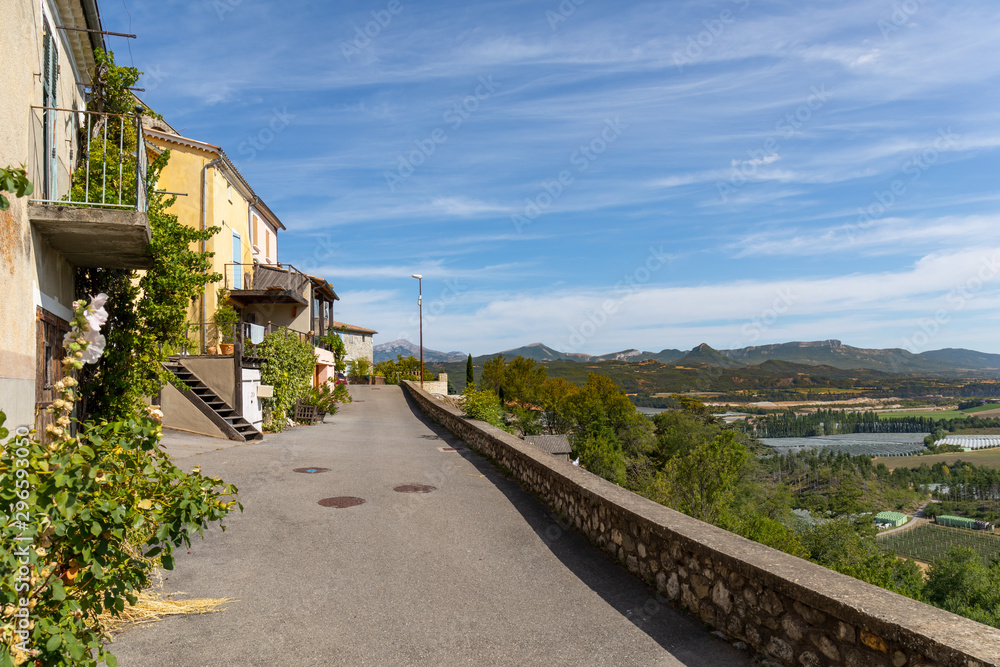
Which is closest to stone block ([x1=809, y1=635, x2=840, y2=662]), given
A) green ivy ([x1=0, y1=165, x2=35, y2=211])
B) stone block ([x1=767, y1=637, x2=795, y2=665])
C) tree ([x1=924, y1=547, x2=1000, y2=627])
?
stone block ([x1=767, y1=637, x2=795, y2=665])

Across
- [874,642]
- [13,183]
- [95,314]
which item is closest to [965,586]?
[874,642]

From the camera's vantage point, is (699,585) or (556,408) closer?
(699,585)

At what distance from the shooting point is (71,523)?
245 cm

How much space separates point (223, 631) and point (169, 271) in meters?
6.58

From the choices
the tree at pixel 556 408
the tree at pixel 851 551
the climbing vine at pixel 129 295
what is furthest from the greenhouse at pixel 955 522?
the climbing vine at pixel 129 295

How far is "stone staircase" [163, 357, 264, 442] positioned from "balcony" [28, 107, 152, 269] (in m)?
7.28

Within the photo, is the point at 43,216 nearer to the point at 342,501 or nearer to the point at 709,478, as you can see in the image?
the point at 342,501

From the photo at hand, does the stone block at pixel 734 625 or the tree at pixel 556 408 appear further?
the tree at pixel 556 408

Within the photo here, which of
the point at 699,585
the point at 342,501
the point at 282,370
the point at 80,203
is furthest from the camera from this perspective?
the point at 282,370

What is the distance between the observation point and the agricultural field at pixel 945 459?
118 metres

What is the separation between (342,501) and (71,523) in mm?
6589

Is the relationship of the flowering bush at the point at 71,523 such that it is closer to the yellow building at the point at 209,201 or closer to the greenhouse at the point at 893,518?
the yellow building at the point at 209,201

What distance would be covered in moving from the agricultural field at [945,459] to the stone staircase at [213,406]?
5015 inches

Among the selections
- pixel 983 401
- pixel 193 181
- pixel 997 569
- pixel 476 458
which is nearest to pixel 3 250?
pixel 476 458
